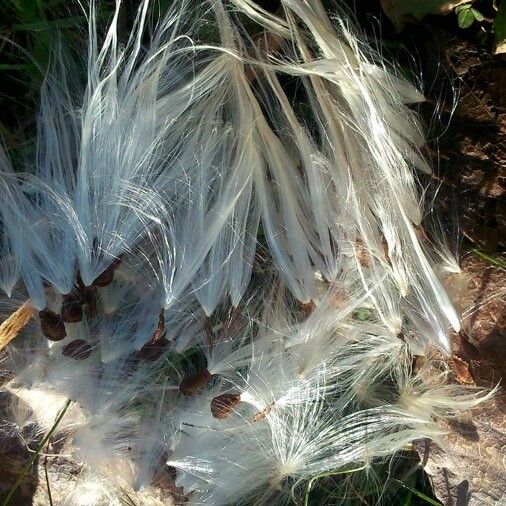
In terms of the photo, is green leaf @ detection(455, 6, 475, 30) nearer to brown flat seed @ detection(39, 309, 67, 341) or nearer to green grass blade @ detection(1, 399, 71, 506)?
brown flat seed @ detection(39, 309, 67, 341)

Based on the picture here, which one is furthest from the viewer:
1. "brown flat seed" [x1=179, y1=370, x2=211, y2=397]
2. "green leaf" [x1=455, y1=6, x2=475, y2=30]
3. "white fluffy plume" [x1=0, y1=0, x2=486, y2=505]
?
"brown flat seed" [x1=179, y1=370, x2=211, y2=397]

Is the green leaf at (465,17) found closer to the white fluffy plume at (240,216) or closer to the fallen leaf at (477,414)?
the white fluffy plume at (240,216)

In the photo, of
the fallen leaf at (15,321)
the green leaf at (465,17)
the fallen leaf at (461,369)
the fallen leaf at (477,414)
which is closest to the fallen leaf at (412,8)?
the green leaf at (465,17)

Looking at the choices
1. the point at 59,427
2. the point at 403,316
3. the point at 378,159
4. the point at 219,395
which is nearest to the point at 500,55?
the point at 378,159

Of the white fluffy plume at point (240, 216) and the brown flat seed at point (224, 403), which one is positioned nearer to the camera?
the white fluffy plume at point (240, 216)

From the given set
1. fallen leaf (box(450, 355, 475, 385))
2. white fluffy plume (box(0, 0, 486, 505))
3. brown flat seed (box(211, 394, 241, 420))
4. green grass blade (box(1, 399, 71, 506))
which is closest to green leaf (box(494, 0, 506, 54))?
white fluffy plume (box(0, 0, 486, 505))

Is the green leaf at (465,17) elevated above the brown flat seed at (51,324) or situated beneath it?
elevated above

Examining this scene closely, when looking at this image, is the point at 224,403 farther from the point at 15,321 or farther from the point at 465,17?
the point at 465,17

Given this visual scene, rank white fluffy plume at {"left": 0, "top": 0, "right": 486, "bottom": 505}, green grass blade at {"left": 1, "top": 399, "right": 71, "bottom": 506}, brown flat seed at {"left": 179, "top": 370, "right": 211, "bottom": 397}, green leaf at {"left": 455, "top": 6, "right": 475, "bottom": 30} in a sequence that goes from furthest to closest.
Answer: green grass blade at {"left": 1, "top": 399, "right": 71, "bottom": 506}, brown flat seed at {"left": 179, "top": 370, "right": 211, "bottom": 397}, green leaf at {"left": 455, "top": 6, "right": 475, "bottom": 30}, white fluffy plume at {"left": 0, "top": 0, "right": 486, "bottom": 505}
